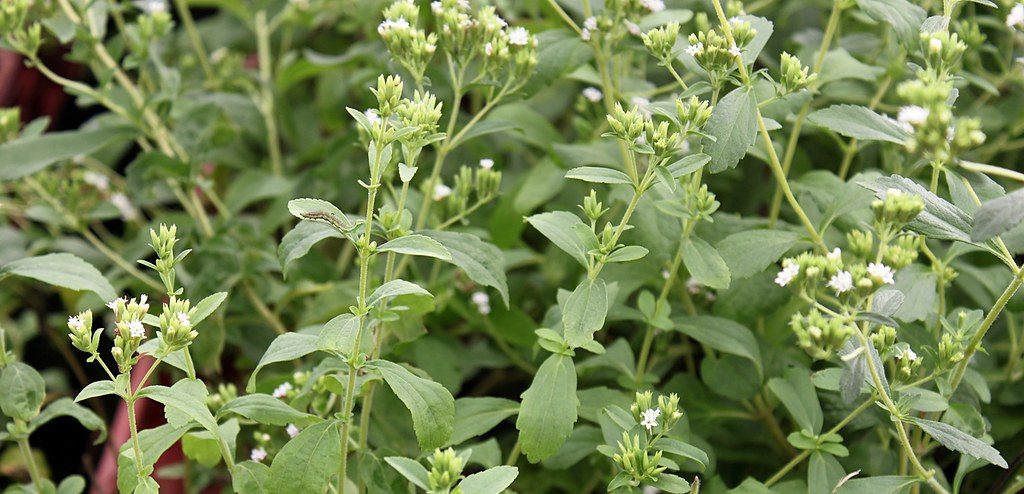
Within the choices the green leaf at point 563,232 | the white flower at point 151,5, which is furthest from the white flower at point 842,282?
the white flower at point 151,5

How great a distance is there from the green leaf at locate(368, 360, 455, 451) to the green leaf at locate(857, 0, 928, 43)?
0.67 meters

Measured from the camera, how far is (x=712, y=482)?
1.15 m

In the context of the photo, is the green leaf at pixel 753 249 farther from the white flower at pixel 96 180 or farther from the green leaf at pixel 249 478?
the white flower at pixel 96 180

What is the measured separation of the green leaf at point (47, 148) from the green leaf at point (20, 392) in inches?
17.3

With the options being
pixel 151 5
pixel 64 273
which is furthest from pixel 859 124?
pixel 151 5

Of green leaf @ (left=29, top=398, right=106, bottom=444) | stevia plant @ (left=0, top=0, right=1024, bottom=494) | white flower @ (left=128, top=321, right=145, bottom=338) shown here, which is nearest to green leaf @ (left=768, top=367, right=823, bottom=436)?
stevia plant @ (left=0, top=0, right=1024, bottom=494)

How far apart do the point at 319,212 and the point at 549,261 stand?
0.67 m

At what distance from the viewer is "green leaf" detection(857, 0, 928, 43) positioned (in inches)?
43.5

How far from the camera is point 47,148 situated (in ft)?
4.77

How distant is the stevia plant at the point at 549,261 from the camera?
93cm

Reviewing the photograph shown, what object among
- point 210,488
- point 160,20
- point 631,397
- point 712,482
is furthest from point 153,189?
point 712,482

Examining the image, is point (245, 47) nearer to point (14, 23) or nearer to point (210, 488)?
point (14, 23)

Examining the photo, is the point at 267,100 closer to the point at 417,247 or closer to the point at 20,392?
the point at 20,392

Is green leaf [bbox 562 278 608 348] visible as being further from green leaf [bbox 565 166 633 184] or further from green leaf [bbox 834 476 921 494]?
green leaf [bbox 834 476 921 494]
